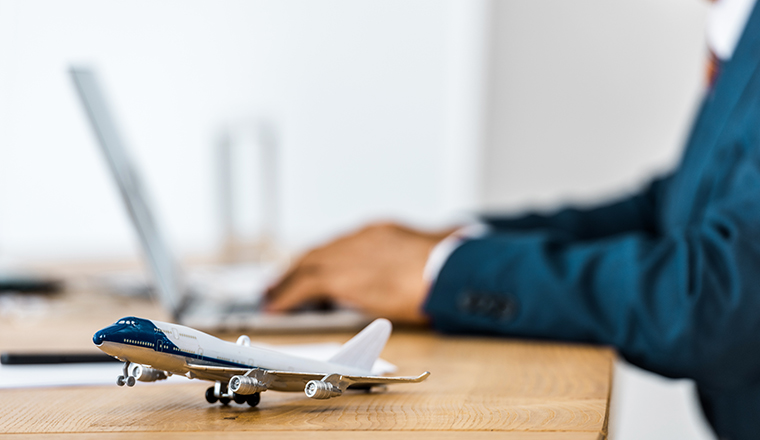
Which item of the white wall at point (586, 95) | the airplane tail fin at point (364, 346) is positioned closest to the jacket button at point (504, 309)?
the airplane tail fin at point (364, 346)

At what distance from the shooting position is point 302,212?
2.21 metres

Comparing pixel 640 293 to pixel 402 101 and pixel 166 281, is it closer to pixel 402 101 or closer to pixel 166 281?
pixel 166 281

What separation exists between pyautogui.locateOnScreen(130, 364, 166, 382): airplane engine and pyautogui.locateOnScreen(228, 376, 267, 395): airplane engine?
5 centimetres

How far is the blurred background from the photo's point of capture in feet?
6.46

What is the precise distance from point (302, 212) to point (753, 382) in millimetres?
1678

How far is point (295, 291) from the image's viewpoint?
2.49 feet

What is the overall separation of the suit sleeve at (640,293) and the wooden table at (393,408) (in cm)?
5

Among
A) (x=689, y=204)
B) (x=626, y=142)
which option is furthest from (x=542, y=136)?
(x=689, y=204)

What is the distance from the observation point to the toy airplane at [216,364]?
0.33m

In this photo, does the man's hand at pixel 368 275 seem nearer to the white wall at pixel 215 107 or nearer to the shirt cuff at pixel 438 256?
the shirt cuff at pixel 438 256

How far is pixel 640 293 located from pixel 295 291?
353 mm

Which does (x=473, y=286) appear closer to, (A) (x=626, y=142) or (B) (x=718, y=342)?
(B) (x=718, y=342)

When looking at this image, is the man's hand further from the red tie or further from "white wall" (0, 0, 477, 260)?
"white wall" (0, 0, 477, 260)

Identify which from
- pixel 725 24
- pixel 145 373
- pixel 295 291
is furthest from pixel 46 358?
pixel 725 24
